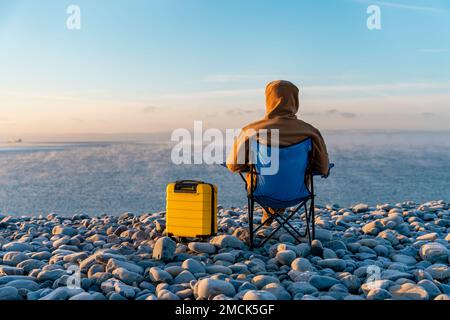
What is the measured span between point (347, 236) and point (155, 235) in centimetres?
203

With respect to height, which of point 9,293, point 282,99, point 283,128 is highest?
point 282,99

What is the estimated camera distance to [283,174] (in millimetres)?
4824

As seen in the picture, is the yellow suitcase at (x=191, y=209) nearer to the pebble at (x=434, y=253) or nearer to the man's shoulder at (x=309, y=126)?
the man's shoulder at (x=309, y=126)

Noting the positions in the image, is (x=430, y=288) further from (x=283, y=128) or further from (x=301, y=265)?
(x=283, y=128)

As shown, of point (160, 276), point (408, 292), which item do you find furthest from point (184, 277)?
point (408, 292)

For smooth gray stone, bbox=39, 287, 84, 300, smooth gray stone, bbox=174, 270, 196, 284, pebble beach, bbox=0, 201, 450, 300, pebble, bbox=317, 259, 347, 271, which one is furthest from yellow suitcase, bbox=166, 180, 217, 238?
smooth gray stone, bbox=39, 287, 84, 300

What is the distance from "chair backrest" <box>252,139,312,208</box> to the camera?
4.81 metres

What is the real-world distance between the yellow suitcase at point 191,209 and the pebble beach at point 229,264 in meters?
0.14

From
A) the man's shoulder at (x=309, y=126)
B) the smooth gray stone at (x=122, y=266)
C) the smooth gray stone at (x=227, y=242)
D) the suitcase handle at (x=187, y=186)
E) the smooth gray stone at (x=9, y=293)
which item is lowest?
the smooth gray stone at (x=9, y=293)

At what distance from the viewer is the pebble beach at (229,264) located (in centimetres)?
365

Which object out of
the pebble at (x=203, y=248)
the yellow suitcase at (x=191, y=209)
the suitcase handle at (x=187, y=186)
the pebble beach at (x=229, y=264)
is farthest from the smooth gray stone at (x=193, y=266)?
the suitcase handle at (x=187, y=186)

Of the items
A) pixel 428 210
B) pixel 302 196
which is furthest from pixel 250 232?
pixel 428 210

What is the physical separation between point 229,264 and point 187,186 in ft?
3.36
